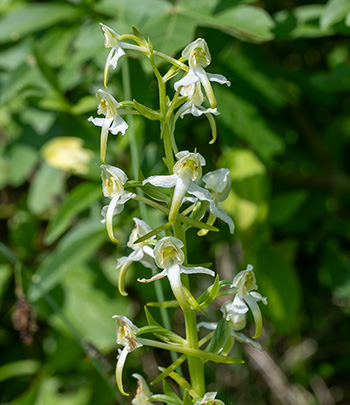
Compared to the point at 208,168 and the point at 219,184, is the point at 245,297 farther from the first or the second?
the point at 208,168

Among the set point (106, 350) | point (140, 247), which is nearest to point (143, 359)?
point (106, 350)

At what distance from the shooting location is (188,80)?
2.41 feet

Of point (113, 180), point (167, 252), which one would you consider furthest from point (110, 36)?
point (167, 252)

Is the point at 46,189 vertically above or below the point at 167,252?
below

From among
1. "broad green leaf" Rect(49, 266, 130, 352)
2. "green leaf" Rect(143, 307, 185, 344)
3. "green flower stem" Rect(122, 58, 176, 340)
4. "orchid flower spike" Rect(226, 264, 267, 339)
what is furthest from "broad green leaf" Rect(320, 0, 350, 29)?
"broad green leaf" Rect(49, 266, 130, 352)

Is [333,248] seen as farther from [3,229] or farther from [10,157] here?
[3,229]

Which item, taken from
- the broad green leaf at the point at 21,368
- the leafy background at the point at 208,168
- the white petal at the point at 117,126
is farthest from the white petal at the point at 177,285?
the broad green leaf at the point at 21,368

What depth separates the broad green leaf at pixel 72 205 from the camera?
54.8 inches

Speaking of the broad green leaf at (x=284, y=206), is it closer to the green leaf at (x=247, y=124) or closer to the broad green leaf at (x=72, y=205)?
the green leaf at (x=247, y=124)

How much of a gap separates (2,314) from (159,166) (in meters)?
1.10

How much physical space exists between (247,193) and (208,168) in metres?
0.19

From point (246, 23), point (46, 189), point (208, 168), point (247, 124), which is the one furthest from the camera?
point (46, 189)

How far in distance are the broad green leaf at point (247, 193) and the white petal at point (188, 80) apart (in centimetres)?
73

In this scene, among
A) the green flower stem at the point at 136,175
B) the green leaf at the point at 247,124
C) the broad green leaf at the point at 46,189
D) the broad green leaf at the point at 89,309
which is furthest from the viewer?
the broad green leaf at the point at 46,189
